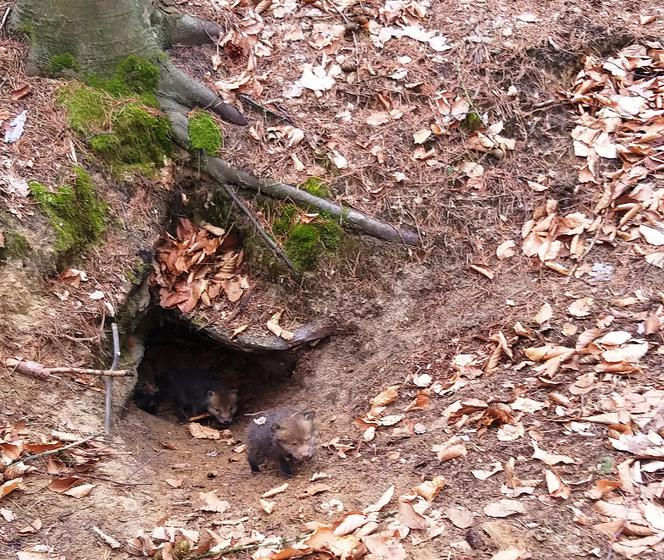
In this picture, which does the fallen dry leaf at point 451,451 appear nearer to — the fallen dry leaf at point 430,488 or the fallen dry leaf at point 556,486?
the fallen dry leaf at point 430,488

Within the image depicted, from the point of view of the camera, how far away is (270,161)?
6.05 m

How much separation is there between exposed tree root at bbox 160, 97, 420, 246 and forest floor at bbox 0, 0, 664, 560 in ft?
0.41

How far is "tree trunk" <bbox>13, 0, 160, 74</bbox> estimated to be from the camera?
18.7 ft

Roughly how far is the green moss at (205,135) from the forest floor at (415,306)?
16cm

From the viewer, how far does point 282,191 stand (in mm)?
5957

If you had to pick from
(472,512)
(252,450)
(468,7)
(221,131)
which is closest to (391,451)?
(472,512)

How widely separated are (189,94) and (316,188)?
1488 millimetres

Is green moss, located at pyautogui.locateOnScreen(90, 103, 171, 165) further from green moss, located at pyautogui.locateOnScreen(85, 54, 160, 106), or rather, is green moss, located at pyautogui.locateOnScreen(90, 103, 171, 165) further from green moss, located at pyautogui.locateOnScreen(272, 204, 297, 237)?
green moss, located at pyautogui.locateOnScreen(272, 204, 297, 237)

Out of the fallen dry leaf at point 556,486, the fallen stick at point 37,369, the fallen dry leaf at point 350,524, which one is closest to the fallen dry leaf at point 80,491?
the fallen stick at point 37,369

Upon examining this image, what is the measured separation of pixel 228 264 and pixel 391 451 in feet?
8.68

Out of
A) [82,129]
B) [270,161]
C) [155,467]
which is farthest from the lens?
[270,161]

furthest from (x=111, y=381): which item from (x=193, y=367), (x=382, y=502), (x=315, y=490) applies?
(x=193, y=367)

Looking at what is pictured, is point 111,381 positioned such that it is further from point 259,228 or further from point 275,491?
point 259,228

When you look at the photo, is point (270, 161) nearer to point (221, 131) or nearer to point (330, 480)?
point (221, 131)
